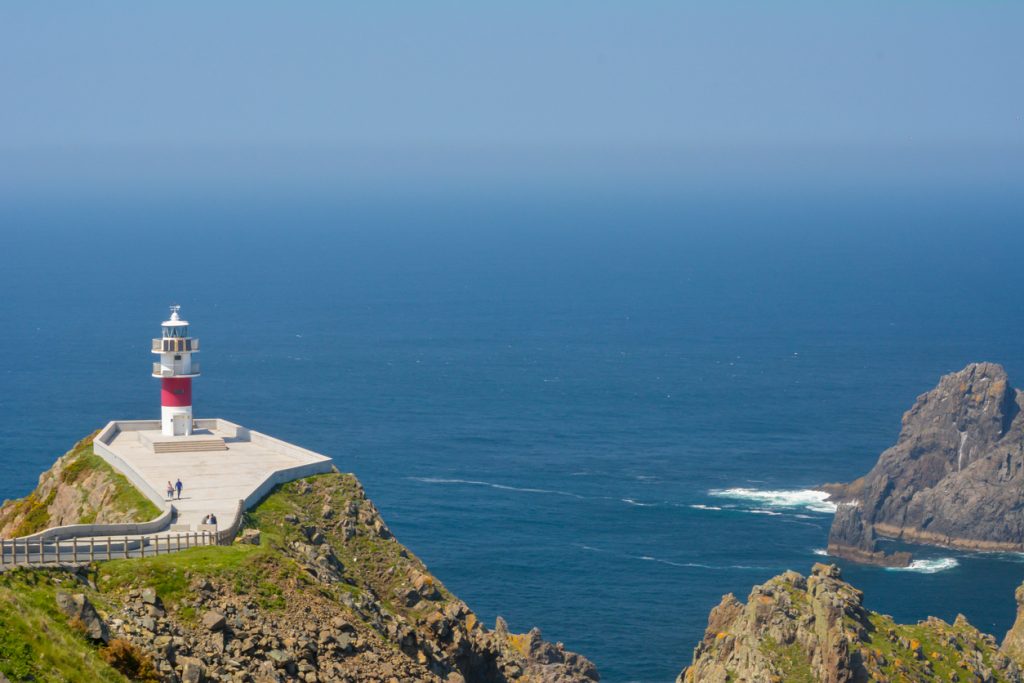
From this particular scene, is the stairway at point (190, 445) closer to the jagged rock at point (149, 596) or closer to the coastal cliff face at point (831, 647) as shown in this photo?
the coastal cliff face at point (831, 647)

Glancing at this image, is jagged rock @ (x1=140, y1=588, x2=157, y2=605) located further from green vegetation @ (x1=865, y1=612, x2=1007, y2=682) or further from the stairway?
green vegetation @ (x1=865, y1=612, x2=1007, y2=682)

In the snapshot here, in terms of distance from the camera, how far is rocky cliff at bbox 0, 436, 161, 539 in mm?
53531

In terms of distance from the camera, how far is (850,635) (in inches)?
2702

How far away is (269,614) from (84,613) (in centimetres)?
667

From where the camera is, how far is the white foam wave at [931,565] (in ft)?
413

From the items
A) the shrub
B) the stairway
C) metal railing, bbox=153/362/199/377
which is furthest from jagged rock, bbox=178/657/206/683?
metal railing, bbox=153/362/199/377

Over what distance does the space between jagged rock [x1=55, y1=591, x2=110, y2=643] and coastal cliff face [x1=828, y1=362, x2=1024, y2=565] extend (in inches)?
3864

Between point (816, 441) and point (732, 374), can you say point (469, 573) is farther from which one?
point (732, 374)

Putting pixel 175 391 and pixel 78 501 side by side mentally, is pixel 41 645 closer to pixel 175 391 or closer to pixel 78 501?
pixel 78 501

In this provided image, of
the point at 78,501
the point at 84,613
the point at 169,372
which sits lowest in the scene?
the point at 78,501

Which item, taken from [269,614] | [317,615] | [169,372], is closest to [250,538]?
[317,615]

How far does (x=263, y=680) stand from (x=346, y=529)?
53.3ft

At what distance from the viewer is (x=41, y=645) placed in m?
31.2

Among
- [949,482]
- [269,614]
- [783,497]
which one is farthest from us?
[783,497]
